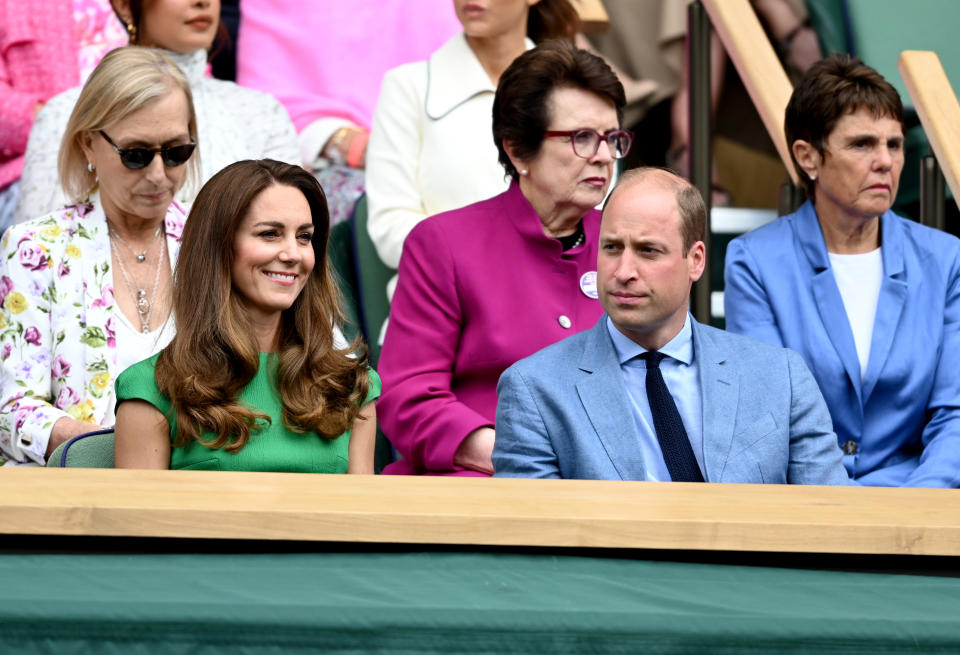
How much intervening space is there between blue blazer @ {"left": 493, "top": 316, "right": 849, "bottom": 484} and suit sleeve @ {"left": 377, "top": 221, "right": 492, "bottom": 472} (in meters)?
0.34

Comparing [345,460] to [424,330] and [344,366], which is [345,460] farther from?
[424,330]

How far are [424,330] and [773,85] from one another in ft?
3.57

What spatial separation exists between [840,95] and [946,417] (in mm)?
622

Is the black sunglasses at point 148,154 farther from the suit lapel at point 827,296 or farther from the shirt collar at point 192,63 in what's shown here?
the suit lapel at point 827,296

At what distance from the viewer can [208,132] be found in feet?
10.3

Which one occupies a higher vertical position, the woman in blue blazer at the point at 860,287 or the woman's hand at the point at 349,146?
the woman's hand at the point at 349,146

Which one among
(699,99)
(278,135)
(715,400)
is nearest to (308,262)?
(715,400)

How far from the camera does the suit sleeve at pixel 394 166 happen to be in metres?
2.95

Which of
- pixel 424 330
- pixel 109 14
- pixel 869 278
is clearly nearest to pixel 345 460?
pixel 424 330

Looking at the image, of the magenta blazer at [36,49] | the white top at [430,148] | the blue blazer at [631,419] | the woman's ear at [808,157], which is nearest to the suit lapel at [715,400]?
the blue blazer at [631,419]

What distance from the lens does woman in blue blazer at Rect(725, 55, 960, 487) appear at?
8.22 ft

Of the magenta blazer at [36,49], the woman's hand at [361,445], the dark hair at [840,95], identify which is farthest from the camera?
the magenta blazer at [36,49]

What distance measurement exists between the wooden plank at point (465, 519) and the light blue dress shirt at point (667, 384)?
53 centimetres

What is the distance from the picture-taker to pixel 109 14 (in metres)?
3.50
